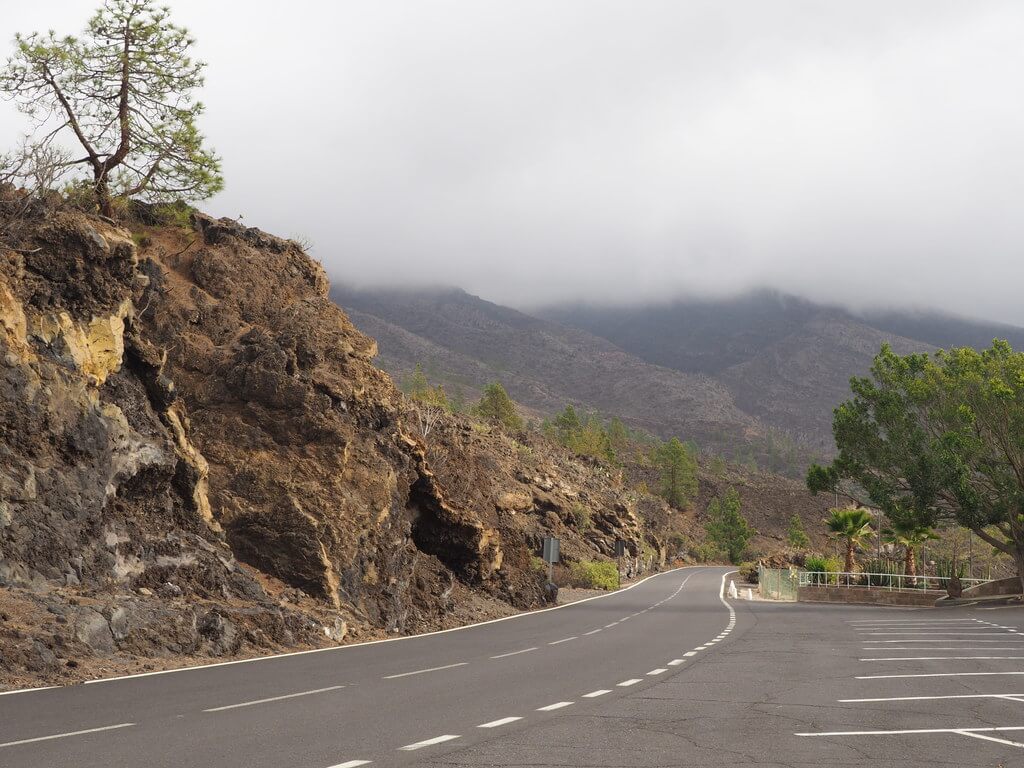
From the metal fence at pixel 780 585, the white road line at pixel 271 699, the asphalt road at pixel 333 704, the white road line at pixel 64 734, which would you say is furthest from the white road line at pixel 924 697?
the metal fence at pixel 780 585

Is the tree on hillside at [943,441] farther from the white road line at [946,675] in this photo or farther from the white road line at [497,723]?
the white road line at [497,723]

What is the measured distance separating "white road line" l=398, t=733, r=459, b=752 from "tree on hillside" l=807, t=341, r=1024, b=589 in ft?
111

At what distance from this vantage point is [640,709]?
10.8 metres

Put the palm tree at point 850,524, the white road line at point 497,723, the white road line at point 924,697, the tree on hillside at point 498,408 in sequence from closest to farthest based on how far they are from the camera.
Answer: the white road line at point 497,723 < the white road line at point 924,697 < the palm tree at point 850,524 < the tree on hillside at point 498,408

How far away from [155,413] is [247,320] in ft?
21.2

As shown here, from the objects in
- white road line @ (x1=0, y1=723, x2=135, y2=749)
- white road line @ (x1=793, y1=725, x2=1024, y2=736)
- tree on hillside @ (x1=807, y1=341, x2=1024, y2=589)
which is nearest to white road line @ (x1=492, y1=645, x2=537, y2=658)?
white road line @ (x1=0, y1=723, x2=135, y2=749)

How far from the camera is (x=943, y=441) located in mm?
38688

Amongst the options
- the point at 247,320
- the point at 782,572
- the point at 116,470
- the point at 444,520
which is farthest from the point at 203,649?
the point at 782,572

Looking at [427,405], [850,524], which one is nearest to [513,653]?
[427,405]

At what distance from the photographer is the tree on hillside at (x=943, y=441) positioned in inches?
1523

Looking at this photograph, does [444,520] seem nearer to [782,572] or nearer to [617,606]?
[617,606]

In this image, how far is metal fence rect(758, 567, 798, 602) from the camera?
5175cm

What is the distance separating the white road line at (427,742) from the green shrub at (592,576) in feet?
151

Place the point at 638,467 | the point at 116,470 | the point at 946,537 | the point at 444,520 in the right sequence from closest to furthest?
the point at 116,470 → the point at 444,520 → the point at 946,537 → the point at 638,467
